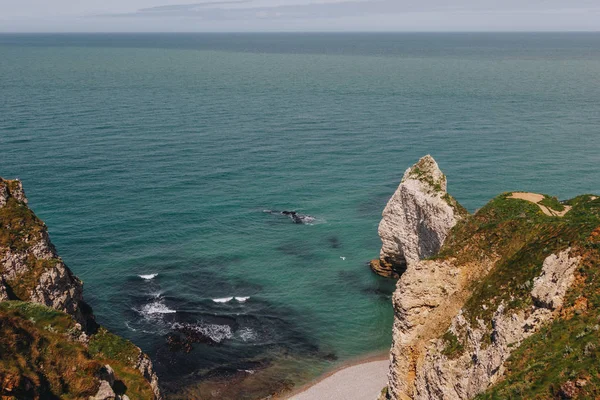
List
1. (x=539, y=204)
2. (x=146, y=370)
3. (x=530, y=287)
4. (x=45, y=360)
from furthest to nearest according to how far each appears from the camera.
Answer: (x=539, y=204)
(x=146, y=370)
(x=530, y=287)
(x=45, y=360)

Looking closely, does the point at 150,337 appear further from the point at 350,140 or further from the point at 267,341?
the point at 350,140

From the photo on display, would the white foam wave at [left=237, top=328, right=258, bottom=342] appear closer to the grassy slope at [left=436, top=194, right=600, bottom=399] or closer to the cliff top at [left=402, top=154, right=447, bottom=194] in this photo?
the cliff top at [left=402, top=154, right=447, bottom=194]

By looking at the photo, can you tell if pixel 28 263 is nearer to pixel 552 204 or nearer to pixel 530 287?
pixel 530 287

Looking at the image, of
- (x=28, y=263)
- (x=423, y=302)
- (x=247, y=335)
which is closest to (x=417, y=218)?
(x=423, y=302)

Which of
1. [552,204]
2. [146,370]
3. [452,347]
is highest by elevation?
[552,204]

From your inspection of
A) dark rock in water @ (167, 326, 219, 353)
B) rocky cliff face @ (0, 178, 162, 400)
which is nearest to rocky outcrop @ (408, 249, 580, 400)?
rocky cliff face @ (0, 178, 162, 400)

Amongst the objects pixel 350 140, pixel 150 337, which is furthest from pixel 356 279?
→ pixel 350 140
